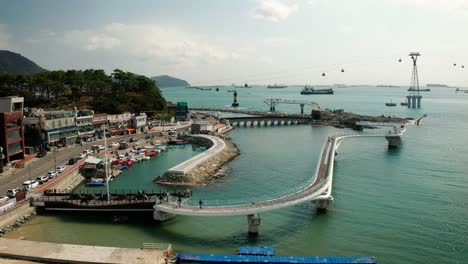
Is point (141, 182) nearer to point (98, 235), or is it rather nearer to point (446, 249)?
point (98, 235)

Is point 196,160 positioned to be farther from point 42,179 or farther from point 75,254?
point 75,254

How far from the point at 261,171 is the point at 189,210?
20.3 metres

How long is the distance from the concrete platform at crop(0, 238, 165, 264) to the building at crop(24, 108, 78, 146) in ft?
99.6

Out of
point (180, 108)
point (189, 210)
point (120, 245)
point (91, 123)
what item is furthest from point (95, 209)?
point (180, 108)

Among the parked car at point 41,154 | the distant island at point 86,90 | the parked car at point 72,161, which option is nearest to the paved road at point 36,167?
the parked car at point 41,154

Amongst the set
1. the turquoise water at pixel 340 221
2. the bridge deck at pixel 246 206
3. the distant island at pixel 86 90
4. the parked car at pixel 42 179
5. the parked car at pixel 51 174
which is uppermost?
the distant island at pixel 86 90

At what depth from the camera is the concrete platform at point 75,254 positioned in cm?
2088

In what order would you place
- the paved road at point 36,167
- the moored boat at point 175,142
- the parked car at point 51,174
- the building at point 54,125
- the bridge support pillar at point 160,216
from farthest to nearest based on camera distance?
the moored boat at point 175,142
the building at point 54,125
the parked car at point 51,174
the paved road at point 36,167
the bridge support pillar at point 160,216

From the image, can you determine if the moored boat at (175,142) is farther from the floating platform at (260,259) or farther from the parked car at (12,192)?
the floating platform at (260,259)

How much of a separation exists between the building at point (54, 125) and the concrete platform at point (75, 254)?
30360mm

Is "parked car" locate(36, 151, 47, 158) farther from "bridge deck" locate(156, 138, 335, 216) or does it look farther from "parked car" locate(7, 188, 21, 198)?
"bridge deck" locate(156, 138, 335, 216)

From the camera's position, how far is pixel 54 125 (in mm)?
52344

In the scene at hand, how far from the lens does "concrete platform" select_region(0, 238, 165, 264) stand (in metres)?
20.9

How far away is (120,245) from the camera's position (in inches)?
967
